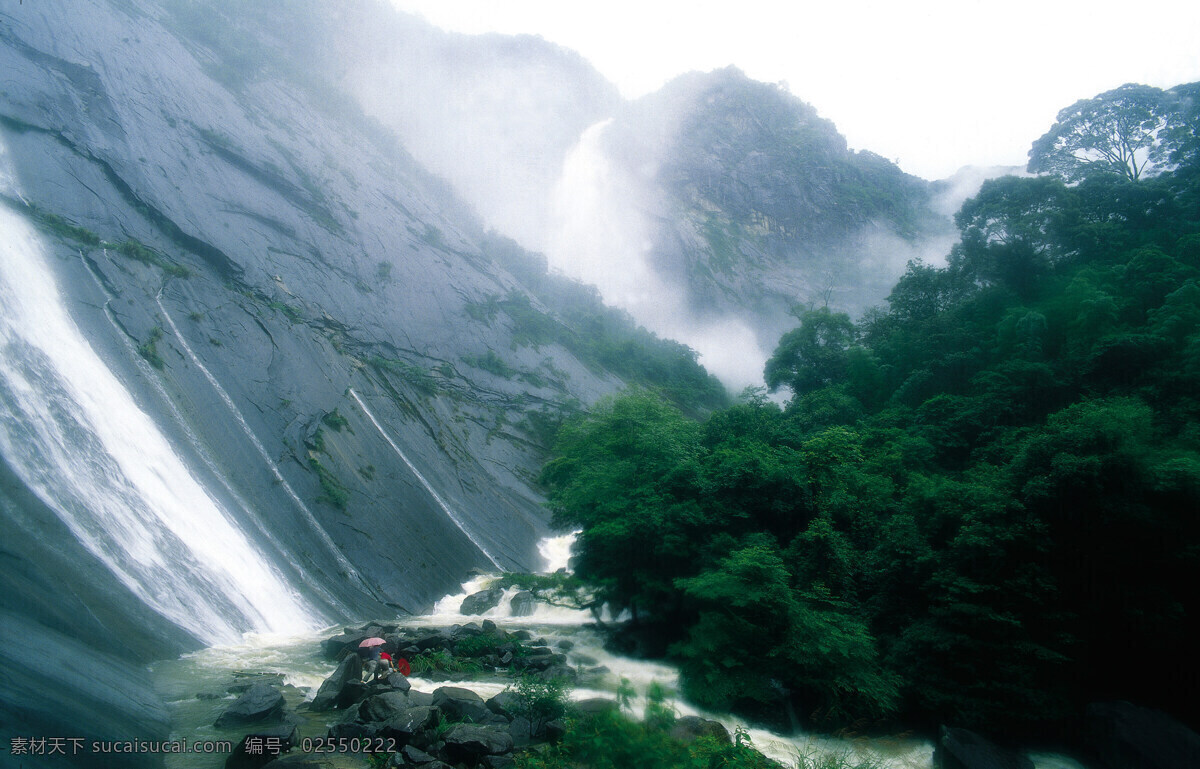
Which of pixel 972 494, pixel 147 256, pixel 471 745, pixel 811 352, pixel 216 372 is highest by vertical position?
pixel 147 256

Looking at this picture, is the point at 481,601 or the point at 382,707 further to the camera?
the point at 481,601

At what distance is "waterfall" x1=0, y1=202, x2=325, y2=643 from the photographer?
13078mm

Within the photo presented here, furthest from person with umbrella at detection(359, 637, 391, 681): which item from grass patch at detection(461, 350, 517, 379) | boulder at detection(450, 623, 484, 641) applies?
grass patch at detection(461, 350, 517, 379)

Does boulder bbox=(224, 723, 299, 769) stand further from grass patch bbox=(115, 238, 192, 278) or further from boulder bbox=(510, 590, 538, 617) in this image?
grass patch bbox=(115, 238, 192, 278)

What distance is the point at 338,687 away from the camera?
10.7 meters

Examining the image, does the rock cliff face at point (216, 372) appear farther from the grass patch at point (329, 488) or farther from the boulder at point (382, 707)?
the boulder at point (382, 707)

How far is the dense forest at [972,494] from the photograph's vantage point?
1123cm

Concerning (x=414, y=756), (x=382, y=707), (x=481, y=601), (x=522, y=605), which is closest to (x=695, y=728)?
(x=414, y=756)

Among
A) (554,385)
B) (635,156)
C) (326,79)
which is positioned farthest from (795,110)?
(554,385)

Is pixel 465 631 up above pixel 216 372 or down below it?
below

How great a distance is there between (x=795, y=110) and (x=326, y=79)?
7518cm

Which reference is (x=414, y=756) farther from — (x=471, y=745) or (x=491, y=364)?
(x=491, y=364)

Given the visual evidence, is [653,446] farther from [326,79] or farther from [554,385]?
[326,79]

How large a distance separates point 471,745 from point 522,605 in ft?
43.6
